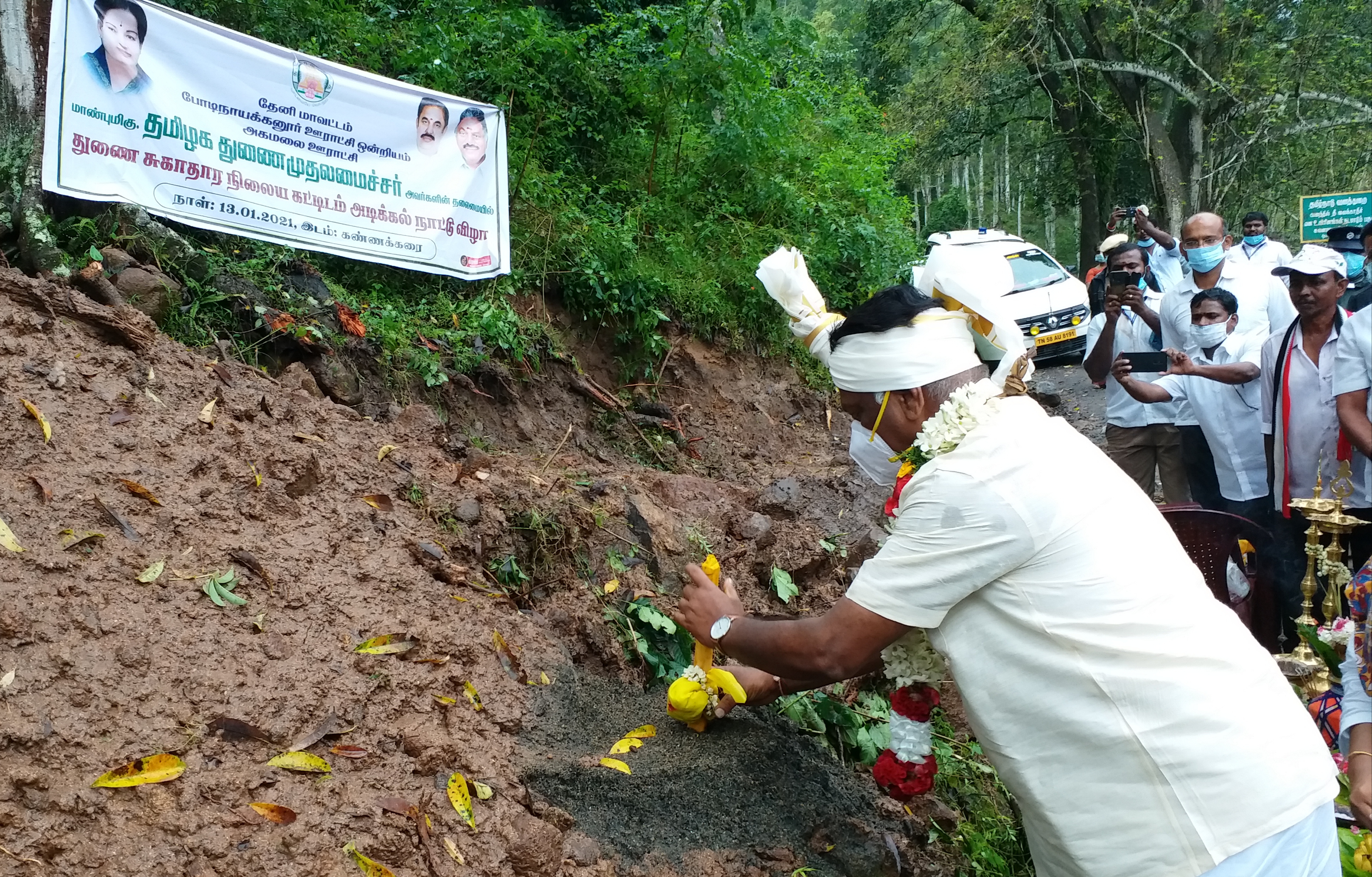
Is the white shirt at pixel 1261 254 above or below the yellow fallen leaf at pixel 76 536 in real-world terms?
above

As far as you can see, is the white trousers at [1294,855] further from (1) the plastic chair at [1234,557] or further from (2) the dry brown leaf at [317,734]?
(1) the plastic chair at [1234,557]

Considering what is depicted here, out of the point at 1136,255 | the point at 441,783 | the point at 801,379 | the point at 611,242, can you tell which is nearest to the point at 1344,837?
the point at 441,783

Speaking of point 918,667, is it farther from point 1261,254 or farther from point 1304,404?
point 1261,254

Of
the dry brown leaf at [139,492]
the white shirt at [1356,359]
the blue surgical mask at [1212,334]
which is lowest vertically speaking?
the dry brown leaf at [139,492]

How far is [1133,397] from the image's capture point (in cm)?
552

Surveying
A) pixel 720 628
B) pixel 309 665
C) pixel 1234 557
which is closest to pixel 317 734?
pixel 309 665

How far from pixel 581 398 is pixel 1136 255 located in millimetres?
3592

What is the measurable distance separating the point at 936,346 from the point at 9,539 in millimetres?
2517

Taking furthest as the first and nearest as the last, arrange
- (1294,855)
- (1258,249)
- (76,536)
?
(1258,249)
(76,536)
(1294,855)

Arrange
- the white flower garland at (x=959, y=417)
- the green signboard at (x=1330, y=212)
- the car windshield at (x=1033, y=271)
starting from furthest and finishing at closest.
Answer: the car windshield at (x=1033, y=271) → the green signboard at (x=1330, y=212) → the white flower garland at (x=959, y=417)

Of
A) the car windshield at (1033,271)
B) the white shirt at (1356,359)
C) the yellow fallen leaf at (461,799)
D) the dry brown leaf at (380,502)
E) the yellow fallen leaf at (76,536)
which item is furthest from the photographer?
the car windshield at (1033,271)

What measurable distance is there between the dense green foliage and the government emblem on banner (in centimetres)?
103

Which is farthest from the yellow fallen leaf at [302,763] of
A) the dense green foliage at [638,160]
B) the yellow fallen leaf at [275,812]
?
the dense green foliage at [638,160]

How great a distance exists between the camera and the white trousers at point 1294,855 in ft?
6.00
